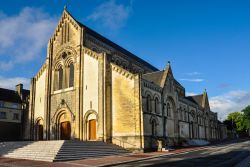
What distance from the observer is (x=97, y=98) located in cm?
3359

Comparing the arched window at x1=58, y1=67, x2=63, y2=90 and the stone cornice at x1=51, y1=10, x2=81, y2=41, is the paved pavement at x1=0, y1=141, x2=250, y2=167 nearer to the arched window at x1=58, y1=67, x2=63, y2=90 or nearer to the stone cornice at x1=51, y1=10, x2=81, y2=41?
the arched window at x1=58, y1=67, x2=63, y2=90

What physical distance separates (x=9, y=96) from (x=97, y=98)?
20448 mm

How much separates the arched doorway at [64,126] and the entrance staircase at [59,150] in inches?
281

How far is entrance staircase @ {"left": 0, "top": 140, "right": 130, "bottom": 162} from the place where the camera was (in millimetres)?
23892

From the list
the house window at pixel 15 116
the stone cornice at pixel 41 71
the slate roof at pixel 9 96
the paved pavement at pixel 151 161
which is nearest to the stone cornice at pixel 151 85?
the paved pavement at pixel 151 161

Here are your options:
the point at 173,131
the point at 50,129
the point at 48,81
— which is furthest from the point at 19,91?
the point at 173,131

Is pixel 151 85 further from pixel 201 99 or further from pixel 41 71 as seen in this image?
pixel 201 99

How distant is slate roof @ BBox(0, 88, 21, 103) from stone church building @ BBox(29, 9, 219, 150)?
18.0ft

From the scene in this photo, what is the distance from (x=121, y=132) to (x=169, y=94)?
39.1ft

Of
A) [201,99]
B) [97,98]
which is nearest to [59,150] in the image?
[97,98]

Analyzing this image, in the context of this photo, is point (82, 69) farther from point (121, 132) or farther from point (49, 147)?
point (49, 147)

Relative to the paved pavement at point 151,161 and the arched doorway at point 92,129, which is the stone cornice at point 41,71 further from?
the paved pavement at point 151,161

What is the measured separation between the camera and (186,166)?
58.5ft

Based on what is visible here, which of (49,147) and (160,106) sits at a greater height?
(160,106)
